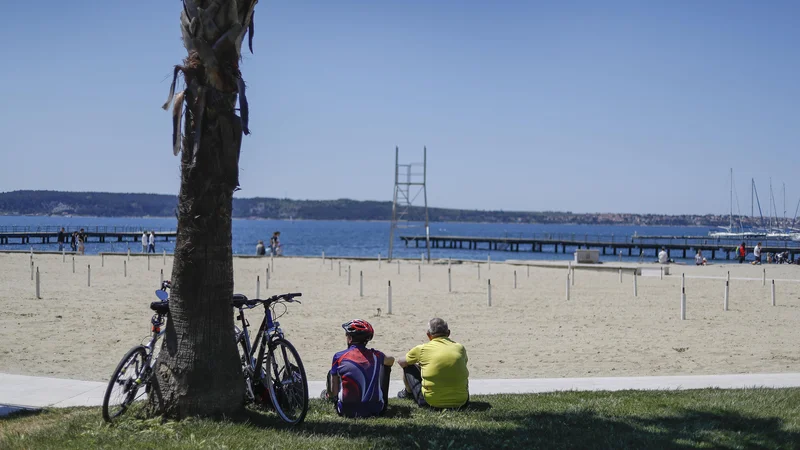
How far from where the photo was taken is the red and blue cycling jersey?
723cm

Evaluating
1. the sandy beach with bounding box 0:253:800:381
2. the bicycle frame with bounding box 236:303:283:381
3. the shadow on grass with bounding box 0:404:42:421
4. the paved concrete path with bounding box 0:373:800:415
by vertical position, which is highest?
the bicycle frame with bounding box 236:303:283:381

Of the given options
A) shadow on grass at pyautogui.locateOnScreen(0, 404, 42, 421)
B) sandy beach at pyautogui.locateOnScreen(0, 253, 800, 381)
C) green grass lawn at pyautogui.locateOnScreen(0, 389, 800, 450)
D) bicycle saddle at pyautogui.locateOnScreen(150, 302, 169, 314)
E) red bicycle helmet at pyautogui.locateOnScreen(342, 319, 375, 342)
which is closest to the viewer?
green grass lawn at pyautogui.locateOnScreen(0, 389, 800, 450)

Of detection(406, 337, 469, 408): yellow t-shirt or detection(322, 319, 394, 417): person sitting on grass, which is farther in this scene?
detection(406, 337, 469, 408): yellow t-shirt

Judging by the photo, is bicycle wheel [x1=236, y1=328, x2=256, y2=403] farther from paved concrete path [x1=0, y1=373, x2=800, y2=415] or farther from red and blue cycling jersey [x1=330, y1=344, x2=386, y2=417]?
paved concrete path [x1=0, y1=373, x2=800, y2=415]

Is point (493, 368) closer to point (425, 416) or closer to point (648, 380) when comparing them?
point (648, 380)

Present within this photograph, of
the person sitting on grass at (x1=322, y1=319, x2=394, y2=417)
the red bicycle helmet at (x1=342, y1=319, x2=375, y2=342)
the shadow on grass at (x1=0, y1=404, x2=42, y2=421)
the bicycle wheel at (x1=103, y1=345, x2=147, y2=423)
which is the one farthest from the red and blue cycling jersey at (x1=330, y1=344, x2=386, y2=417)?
the shadow on grass at (x1=0, y1=404, x2=42, y2=421)

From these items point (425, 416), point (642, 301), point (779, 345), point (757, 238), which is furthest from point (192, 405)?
point (757, 238)

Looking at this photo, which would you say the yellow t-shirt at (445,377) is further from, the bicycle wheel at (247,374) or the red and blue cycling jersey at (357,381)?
the bicycle wheel at (247,374)

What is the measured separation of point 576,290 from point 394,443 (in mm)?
21881

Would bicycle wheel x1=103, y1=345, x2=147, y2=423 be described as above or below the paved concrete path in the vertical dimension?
above

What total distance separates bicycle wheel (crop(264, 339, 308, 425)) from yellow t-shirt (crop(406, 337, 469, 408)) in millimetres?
1458

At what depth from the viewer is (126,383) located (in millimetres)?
6844

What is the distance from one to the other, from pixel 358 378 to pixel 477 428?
126cm

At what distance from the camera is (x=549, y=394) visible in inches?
348
